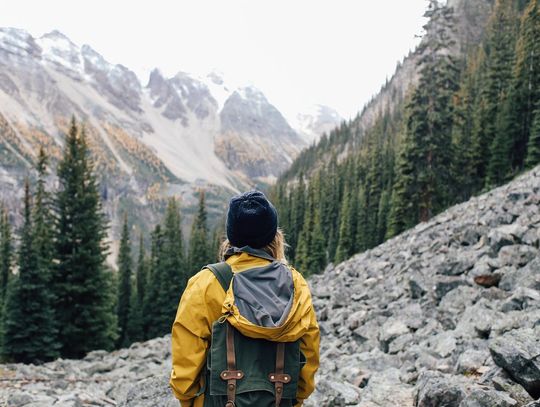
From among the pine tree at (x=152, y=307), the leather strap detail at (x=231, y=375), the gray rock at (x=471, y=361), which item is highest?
the leather strap detail at (x=231, y=375)

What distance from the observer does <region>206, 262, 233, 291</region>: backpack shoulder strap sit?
2957 mm

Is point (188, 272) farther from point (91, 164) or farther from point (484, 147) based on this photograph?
point (484, 147)

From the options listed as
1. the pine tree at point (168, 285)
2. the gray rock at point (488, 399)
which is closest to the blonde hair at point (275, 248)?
the gray rock at point (488, 399)

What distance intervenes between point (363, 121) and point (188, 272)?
13661 cm

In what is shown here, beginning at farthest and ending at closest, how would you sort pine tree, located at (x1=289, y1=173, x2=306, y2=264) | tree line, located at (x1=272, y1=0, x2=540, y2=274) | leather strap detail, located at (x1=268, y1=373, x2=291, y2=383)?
pine tree, located at (x1=289, y1=173, x2=306, y2=264)
tree line, located at (x1=272, y1=0, x2=540, y2=274)
leather strap detail, located at (x1=268, y1=373, x2=291, y2=383)

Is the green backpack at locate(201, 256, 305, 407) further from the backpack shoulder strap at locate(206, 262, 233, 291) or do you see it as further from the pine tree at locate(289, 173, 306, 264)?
the pine tree at locate(289, 173, 306, 264)

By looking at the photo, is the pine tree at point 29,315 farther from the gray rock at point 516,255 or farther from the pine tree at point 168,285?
the pine tree at point 168,285

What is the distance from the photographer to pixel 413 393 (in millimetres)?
5309

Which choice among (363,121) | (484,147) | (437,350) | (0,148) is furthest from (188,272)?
(0,148)

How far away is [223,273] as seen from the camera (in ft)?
9.80

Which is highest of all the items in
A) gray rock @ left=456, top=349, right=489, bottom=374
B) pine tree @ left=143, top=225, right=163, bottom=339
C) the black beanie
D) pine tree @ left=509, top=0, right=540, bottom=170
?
pine tree @ left=509, top=0, right=540, bottom=170

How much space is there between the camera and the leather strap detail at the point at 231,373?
9.18 feet

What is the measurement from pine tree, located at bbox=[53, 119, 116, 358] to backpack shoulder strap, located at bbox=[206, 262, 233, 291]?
18890 mm

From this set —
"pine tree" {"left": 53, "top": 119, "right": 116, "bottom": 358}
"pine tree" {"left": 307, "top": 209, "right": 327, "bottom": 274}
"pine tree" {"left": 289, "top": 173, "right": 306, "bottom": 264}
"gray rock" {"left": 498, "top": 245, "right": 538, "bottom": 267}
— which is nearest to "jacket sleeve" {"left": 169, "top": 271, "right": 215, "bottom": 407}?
"gray rock" {"left": 498, "top": 245, "right": 538, "bottom": 267}
